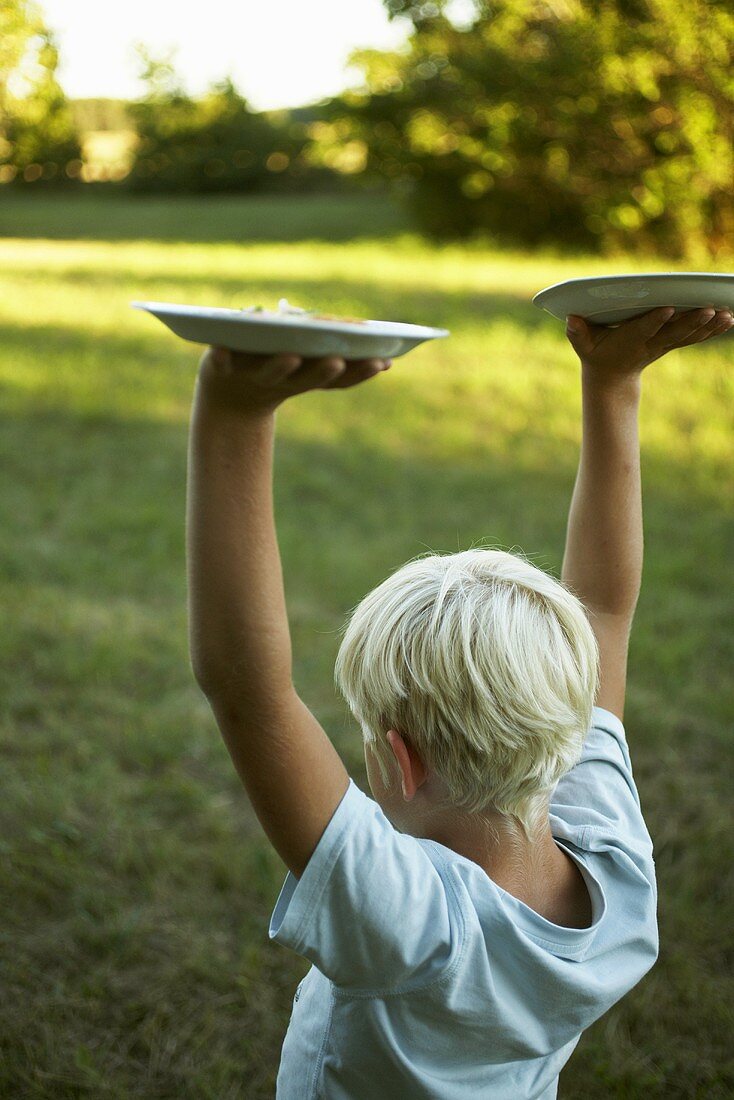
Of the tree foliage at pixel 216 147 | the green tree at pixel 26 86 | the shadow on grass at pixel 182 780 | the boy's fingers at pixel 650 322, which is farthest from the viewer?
the tree foliage at pixel 216 147

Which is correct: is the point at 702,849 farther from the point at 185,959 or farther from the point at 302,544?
the point at 302,544

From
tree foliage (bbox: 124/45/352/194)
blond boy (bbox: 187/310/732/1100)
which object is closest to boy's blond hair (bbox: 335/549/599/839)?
blond boy (bbox: 187/310/732/1100)

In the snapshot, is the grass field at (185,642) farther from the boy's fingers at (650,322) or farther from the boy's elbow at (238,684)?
the boy's fingers at (650,322)

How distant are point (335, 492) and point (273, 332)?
17.0ft

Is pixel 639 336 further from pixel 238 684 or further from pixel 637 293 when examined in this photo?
pixel 238 684

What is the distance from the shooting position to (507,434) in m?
6.84

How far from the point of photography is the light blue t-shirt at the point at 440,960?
885mm

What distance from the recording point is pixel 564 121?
505 inches

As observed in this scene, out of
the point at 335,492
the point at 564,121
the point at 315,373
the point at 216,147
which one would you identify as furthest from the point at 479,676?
the point at 216,147

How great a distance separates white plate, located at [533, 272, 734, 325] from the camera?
103cm

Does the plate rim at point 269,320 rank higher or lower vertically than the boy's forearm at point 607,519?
higher

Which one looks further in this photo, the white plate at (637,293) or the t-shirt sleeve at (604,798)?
the t-shirt sleeve at (604,798)

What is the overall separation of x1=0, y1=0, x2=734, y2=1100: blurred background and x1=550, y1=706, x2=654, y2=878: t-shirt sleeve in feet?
3.43

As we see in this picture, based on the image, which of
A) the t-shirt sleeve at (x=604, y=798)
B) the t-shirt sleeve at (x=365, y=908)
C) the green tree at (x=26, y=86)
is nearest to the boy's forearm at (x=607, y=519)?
the t-shirt sleeve at (x=604, y=798)
